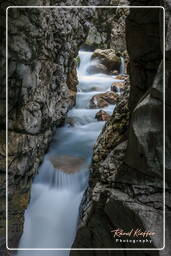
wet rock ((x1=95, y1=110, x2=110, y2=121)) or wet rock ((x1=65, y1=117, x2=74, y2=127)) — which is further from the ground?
wet rock ((x1=95, y1=110, x2=110, y2=121))

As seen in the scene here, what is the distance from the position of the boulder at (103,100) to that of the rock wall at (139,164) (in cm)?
763

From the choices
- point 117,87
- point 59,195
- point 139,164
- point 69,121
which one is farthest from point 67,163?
point 117,87

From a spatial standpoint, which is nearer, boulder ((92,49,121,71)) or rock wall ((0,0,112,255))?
rock wall ((0,0,112,255))

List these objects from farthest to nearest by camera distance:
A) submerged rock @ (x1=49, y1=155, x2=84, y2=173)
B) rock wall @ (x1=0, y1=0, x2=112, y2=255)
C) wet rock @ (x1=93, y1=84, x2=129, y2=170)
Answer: submerged rock @ (x1=49, y1=155, x2=84, y2=173)
rock wall @ (x1=0, y1=0, x2=112, y2=255)
wet rock @ (x1=93, y1=84, x2=129, y2=170)

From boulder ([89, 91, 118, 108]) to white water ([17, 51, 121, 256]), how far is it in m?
1.59

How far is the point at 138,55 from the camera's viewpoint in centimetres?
480

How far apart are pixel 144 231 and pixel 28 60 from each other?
437cm

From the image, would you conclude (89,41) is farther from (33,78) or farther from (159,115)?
(159,115)

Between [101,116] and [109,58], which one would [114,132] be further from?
[109,58]

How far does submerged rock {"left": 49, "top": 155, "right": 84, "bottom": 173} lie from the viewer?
8.61 meters

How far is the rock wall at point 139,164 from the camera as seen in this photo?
145 inches

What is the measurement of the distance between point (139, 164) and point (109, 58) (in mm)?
14366

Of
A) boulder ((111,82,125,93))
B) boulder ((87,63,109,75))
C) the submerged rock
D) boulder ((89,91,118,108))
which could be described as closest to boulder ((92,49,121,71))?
boulder ((87,63,109,75))

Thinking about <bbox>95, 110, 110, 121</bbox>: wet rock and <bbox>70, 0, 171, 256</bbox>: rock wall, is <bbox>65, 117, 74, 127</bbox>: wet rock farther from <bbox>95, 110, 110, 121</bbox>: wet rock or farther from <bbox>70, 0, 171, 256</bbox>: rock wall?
<bbox>70, 0, 171, 256</bbox>: rock wall
